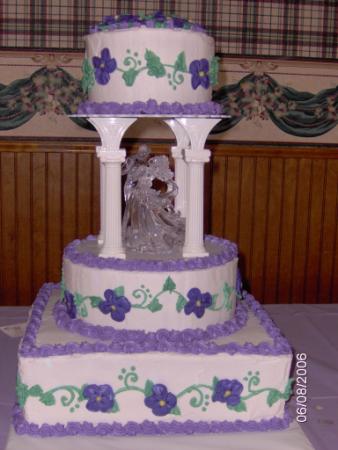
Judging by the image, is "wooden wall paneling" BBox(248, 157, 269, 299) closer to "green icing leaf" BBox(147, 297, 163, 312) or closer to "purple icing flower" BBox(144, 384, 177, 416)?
"green icing leaf" BBox(147, 297, 163, 312)

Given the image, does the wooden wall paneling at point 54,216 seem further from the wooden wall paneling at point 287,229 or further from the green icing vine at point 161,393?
the green icing vine at point 161,393

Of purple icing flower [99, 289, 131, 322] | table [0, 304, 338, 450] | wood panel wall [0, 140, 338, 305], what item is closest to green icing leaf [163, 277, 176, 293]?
purple icing flower [99, 289, 131, 322]

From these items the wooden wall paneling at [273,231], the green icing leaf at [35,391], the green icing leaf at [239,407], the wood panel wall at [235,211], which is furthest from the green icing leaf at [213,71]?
the wooden wall paneling at [273,231]

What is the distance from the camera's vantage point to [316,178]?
16.1ft

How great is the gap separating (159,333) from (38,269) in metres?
2.34

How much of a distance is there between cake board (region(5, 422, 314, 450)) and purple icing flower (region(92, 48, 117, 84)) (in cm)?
148

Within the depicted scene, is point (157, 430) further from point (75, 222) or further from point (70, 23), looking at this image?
point (70, 23)

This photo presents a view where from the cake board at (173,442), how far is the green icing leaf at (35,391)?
0.15 m

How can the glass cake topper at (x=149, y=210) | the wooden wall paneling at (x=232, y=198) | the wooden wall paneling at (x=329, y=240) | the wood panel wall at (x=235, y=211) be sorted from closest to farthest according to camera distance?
1. the glass cake topper at (x=149, y=210)
2. the wood panel wall at (x=235, y=211)
3. the wooden wall paneling at (x=232, y=198)
4. the wooden wall paneling at (x=329, y=240)

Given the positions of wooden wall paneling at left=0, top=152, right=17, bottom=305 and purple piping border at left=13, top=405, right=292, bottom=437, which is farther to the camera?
wooden wall paneling at left=0, top=152, right=17, bottom=305

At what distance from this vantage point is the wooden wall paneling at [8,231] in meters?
4.66

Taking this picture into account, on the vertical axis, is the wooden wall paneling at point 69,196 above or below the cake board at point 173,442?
above

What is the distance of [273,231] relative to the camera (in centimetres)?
497

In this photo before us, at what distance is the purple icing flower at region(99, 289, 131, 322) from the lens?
2.75m
